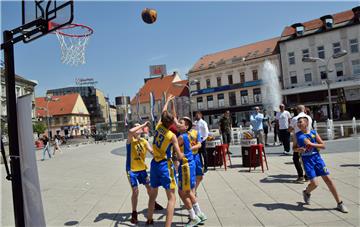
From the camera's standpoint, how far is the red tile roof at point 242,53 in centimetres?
4906

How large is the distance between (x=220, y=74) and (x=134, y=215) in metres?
50.0

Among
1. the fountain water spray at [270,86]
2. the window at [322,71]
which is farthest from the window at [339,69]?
the fountain water spray at [270,86]

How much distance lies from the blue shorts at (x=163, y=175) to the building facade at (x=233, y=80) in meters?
42.4

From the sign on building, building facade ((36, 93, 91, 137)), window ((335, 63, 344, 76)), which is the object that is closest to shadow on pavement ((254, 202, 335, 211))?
window ((335, 63, 344, 76))

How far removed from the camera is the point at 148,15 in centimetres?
943

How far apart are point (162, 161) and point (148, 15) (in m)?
5.97

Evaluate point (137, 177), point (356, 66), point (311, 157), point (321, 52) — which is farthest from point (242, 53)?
point (137, 177)

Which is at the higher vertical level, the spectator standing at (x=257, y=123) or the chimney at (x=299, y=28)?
the chimney at (x=299, y=28)

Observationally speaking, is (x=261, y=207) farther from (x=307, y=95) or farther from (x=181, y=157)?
(x=307, y=95)

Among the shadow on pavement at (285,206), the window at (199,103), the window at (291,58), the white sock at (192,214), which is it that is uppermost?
the window at (291,58)

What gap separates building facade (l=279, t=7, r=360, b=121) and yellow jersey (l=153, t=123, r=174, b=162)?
3628 centimetres

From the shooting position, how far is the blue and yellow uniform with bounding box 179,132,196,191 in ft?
16.2

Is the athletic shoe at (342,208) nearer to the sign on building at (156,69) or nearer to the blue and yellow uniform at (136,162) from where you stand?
the blue and yellow uniform at (136,162)

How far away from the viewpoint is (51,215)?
5984 mm
